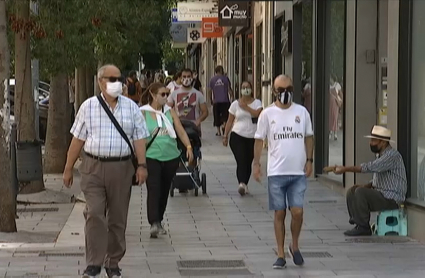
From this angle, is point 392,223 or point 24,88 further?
point 24,88

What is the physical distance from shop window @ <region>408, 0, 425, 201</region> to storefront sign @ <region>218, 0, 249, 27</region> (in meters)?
14.4

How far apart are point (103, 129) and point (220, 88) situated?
61.6 feet

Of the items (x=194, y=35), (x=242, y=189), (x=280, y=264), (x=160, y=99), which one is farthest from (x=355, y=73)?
(x=194, y=35)

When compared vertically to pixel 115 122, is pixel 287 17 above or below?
above

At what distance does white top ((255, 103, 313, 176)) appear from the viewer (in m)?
9.29

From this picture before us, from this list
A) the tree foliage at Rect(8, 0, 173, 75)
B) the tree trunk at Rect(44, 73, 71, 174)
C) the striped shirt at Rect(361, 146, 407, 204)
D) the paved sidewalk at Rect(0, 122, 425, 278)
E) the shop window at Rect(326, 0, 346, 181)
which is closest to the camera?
the paved sidewalk at Rect(0, 122, 425, 278)

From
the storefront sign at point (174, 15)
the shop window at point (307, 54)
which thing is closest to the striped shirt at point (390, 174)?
the shop window at point (307, 54)

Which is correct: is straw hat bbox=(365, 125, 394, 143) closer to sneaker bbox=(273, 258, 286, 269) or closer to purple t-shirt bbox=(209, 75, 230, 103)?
sneaker bbox=(273, 258, 286, 269)

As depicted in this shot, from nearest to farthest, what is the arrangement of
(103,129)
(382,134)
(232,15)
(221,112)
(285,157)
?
(103,129), (285,157), (382,134), (232,15), (221,112)

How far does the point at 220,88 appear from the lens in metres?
27.3

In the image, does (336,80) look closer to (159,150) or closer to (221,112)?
(159,150)

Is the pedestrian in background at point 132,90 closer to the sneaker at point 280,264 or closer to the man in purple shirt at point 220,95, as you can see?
the man in purple shirt at point 220,95

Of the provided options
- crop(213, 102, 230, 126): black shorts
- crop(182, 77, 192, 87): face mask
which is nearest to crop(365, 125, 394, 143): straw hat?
crop(182, 77, 192, 87): face mask

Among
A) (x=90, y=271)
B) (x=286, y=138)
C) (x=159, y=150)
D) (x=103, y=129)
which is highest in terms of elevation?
(x=103, y=129)
